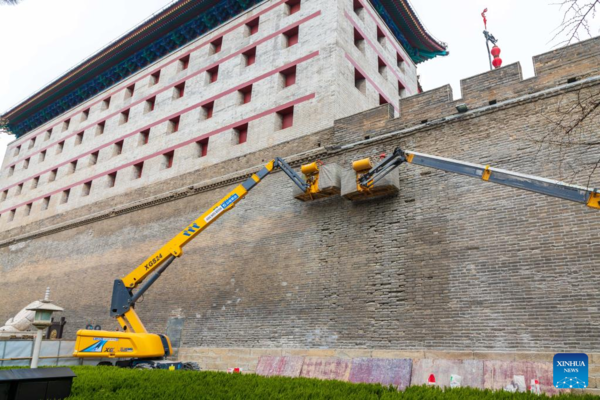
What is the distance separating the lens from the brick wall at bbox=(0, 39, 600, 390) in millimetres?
9250

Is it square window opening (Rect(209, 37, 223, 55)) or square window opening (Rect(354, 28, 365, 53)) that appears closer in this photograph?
square window opening (Rect(354, 28, 365, 53))

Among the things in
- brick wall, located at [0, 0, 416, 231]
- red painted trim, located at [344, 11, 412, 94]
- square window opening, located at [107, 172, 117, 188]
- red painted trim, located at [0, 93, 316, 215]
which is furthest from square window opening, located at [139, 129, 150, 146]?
red painted trim, located at [344, 11, 412, 94]

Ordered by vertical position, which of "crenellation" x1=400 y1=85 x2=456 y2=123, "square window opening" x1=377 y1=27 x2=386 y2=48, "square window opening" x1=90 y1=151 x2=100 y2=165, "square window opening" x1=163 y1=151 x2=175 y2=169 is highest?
"square window opening" x1=377 y1=27 x2=386 y2=48

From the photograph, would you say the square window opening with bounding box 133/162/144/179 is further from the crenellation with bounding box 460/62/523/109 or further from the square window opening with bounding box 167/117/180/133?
the crenellation with bounding box 460/62/523/109

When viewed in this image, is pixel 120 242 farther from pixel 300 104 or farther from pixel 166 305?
pixel 300 104

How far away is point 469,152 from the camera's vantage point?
11.3 meters

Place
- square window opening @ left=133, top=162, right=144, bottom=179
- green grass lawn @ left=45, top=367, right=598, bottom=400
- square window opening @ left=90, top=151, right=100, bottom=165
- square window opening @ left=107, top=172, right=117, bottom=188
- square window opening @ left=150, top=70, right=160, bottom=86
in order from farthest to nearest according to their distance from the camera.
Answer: square window opening @ left=90, top=151, right=100, bottom=165 → square window opening @ left=150, top=70, right=160, bottom=86 → square window opening @ left=107, top=172, right=117, bottom=188 → square window opening @ left=133, top=162, right=144, bottom=179 → green grass lawn @ left=45, top=367, right=598, bottom=400

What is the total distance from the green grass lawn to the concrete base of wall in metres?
2.07

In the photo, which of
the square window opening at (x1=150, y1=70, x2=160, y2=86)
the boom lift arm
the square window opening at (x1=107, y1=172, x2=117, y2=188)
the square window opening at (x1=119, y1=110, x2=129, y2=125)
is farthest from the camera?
the square window opening at (x1=119, y1=110, x2=129, y2=125)

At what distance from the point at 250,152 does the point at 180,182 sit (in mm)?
3745

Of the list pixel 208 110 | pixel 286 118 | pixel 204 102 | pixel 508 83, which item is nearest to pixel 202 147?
pixel 208 110

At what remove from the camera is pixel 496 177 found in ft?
29.8

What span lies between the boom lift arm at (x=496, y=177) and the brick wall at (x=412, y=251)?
880mm

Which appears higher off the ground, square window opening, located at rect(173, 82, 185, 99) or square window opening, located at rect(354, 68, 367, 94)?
square window opening, located at rect(173, 82, 185, 99)
